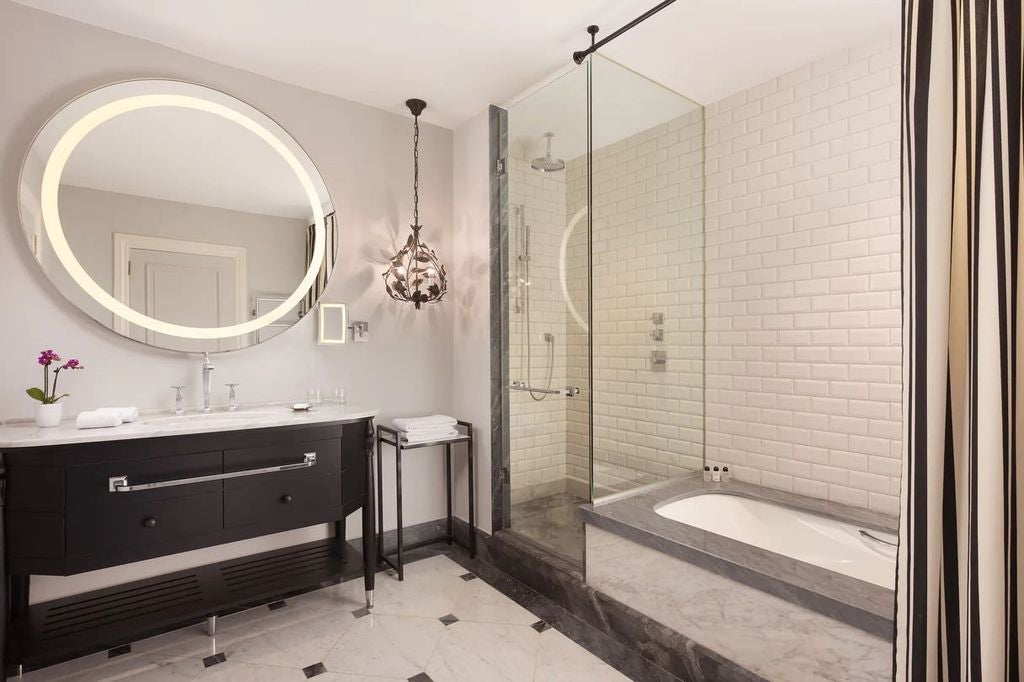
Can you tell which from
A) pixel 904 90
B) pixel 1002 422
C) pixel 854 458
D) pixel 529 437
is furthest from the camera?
pixel 529 437

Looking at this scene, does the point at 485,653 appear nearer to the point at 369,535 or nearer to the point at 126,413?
the point at 369,535

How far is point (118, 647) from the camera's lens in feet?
7.08

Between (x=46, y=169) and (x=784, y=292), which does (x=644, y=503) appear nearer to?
(x=784, y=292)

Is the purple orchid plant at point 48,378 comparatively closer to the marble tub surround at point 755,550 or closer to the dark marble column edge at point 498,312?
the dark marble column edge at point 498,312

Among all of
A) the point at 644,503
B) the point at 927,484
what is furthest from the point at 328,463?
the point at 927,484

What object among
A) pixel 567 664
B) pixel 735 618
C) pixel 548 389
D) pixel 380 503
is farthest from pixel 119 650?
pixel 735 618

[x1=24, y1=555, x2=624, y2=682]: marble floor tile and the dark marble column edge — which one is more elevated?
the dark marble column edge

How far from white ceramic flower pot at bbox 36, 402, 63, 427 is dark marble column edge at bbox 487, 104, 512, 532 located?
1.96 meters

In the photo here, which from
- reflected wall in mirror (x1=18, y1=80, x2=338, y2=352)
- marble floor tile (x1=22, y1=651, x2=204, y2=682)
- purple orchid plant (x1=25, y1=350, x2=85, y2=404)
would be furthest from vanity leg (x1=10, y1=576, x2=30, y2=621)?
reflected wall in mirror (x1=18, y1=80, x2=338, y2=352)

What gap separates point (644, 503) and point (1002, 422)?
166 cm

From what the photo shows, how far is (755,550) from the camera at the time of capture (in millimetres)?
1862

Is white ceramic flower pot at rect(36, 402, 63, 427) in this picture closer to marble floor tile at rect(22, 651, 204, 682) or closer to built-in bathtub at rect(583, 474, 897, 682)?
marble floor tile at rect(22, 651, 204, 682)

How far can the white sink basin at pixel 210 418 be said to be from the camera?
2098mm

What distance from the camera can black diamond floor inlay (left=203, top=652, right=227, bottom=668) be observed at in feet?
6.72
